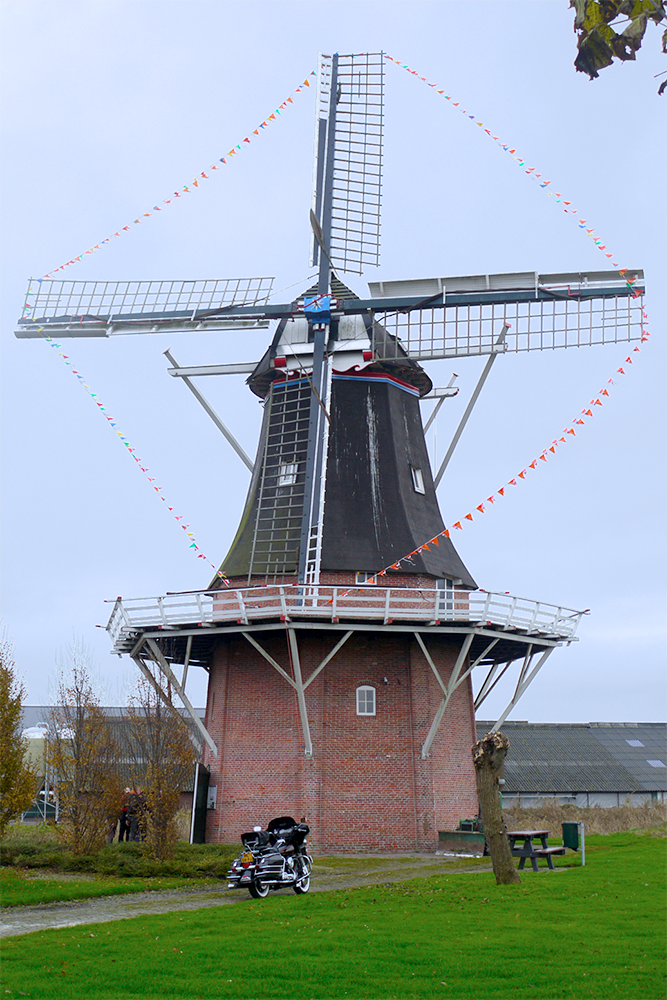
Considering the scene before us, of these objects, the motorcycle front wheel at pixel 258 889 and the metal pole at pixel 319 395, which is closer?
the motorcycle front wheel at pixel 258 889

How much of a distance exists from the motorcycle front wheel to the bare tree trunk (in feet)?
10.6

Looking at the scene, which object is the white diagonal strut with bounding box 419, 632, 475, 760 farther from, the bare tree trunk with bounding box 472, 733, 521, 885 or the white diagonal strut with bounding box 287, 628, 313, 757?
the bare tree trunk with bounding box 472, 733, 521, 885

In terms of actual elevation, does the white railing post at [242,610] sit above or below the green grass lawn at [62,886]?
above

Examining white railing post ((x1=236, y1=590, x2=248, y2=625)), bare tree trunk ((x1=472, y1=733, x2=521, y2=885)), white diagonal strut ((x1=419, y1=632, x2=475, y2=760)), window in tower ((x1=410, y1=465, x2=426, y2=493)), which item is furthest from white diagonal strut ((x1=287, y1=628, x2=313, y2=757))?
bare tree trunk ((x1=472, y1=733, x2=521, y2=885))

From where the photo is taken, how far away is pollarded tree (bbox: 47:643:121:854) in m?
18.1

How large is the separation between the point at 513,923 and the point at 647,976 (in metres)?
2.78

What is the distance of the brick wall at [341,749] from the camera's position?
1969cm

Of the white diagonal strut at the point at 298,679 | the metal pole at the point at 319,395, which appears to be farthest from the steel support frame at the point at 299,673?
the metal pole at the point at 319,395

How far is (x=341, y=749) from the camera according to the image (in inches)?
789

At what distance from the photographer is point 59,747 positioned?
18.9m

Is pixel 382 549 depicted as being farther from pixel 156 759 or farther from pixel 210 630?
pixel 156 759

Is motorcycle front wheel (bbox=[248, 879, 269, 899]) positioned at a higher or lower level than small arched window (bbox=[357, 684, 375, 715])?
lower

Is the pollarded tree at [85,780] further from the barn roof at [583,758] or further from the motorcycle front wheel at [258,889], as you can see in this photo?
the barn roof at [583,758]

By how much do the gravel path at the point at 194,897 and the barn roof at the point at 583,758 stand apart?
1483 centimetres
